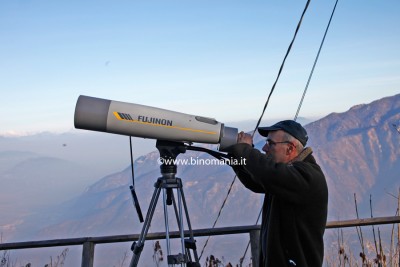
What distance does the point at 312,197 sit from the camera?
8.02 ft

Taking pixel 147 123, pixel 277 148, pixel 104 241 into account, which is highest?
pixel 147 123

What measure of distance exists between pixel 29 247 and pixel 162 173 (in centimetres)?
141

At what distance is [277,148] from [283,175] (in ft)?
1.01

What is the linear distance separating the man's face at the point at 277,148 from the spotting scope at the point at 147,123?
0.18 metres

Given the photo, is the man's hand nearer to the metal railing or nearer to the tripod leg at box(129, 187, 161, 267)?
the tripod leg at box(129, 187, 161, 267)

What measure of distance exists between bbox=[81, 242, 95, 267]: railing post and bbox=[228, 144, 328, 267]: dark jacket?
4.47 feet

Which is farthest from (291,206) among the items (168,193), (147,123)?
(147,123)

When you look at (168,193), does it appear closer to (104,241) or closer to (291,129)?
(291,129)

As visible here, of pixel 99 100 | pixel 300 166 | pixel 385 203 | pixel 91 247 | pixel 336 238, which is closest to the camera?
pixel 300 166

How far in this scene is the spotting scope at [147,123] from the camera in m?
2.66

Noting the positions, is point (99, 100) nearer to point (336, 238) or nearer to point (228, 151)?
point (228, 151)

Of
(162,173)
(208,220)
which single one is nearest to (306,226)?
(162,173)

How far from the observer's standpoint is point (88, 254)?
347 centimetres

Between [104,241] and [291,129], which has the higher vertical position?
[291,129]
